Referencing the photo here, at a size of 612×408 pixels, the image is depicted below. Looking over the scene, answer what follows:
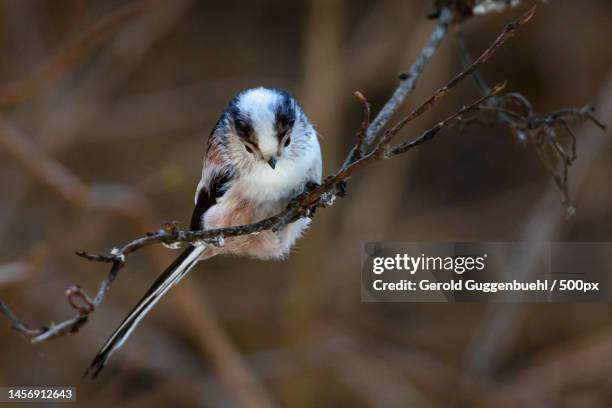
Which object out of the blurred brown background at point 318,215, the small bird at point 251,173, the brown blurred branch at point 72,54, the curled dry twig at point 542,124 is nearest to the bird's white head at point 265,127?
the small bird at point 251,173

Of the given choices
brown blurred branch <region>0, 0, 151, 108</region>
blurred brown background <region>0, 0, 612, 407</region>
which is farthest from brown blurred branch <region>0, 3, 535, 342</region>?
blurred brown background <region>0, 0, 612, 407</region>

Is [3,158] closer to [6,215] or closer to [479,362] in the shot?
[6,215]

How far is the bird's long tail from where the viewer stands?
145 cm

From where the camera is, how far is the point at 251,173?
1.67 m

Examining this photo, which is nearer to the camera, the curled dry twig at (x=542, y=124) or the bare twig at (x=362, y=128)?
the bare twig at (x=362, y=128)

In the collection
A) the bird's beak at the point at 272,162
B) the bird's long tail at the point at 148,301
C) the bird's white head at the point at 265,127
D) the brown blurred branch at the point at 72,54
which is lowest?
the bird's long tail at the point at 148,301

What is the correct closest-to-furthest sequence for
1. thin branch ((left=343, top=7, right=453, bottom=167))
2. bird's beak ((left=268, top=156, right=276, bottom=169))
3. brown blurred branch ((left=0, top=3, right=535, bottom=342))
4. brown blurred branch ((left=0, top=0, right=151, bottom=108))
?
brown blurred branch ((left=0, top=3, right=535, bottom=342)) → thin branch ((left=343, top=7, right=453, bottom=167)) → bird's beak ((left=268, top=156, right=276, bottom=169)) → brown blurred branch ((left=0, top=0, right=151, bottom=108))

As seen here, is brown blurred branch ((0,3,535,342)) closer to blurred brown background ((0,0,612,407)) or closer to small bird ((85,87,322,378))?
small bird ((85,87,322,378))

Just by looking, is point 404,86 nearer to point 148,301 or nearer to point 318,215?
point 148,301

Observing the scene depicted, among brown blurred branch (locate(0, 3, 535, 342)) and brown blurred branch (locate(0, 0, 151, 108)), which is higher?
brown blurred branch (locate(0, 0, 151, 108))

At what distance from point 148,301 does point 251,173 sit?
0.35 m

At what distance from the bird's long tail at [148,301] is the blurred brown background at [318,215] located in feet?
4.99

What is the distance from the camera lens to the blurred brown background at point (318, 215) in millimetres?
3576

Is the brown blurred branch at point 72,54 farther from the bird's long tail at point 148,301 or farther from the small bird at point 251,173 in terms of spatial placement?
the bird's long tail at point 148,301
